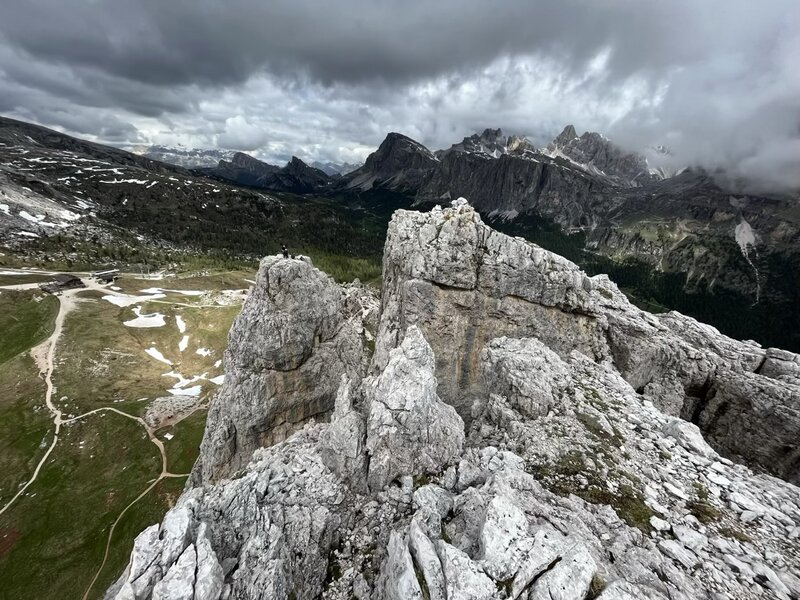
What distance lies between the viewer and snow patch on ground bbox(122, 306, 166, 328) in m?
116

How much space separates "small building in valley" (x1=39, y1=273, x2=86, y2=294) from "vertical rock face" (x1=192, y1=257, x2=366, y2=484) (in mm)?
132659

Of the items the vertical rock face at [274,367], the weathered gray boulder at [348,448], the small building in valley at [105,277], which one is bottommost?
the small building in valley at [105,277]

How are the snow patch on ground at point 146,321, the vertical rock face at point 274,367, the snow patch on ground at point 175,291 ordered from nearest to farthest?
the vertical rock face at point 274,367 < the snow patch on ground at point 146,321 < the snow patch on ground at point 175,291

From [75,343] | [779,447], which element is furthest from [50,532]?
[779,447]

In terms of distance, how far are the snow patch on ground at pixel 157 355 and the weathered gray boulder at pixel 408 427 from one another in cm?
10243

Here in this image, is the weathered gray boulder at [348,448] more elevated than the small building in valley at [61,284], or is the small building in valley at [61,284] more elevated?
the weathered gray boulder at [348,448]

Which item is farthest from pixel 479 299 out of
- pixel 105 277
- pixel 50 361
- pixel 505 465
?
pixel 105 277

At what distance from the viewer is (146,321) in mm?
118562

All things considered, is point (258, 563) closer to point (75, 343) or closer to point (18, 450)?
point (18, 450)

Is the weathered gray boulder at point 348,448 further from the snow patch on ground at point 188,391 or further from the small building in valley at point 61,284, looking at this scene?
the small building in valley at point 61,284

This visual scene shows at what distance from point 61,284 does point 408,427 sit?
562 feet

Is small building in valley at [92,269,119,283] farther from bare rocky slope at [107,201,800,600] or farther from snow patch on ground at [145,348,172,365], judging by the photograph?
bare rocky slope at [107,201,800,600]

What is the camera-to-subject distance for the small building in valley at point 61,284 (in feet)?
426

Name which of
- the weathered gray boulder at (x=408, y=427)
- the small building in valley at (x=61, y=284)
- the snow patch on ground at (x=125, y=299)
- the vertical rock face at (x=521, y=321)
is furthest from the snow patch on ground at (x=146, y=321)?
the weathered gray boulder at (x=408, y=427)
